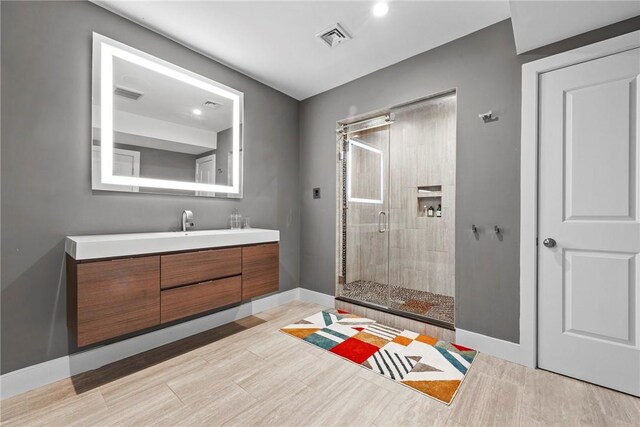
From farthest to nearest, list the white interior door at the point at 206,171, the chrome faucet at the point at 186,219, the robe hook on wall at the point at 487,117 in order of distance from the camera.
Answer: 1. the white interior door at the point at 206,171
2. the chrome faucet at the point at 186,219
3. the robe hook on wall at the point at 487,117

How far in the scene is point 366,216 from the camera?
345 centimetres

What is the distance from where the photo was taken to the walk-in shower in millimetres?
Answer: 3307

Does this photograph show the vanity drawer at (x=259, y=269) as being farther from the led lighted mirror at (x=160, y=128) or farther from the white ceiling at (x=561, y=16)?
the white ceiling at (x=561, y=16)

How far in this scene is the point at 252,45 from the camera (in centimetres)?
256

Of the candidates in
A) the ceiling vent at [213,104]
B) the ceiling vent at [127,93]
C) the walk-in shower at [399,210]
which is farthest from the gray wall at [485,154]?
the ceiling vent at [127,93]

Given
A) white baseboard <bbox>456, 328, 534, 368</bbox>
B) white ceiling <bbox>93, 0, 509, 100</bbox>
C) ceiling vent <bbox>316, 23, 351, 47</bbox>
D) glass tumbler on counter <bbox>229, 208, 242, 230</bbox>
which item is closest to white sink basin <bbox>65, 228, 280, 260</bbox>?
glass tumbler on counter <bbox>229, 208, 242, 230</bbox>

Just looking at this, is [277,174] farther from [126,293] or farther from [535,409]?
[535,409]

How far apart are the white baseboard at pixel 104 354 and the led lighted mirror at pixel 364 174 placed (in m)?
1.73

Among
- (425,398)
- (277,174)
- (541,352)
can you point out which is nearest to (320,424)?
(425,398)

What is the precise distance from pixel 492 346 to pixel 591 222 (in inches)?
45.3

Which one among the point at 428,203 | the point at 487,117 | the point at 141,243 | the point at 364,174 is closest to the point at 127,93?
the point at 141,243

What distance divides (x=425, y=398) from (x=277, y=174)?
267cm

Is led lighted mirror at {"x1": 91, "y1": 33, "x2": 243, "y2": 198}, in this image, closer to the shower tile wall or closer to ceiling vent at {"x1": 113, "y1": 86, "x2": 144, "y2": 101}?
ceiling vent at {"x1": 113, "y1": 86, "x2": 144, "y2": 101}

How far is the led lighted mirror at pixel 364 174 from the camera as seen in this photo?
336 cm
